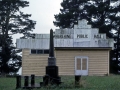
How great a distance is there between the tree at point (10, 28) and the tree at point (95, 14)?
19.2ft

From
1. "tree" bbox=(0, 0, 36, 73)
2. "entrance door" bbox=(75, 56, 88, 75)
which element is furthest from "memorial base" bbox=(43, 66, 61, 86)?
"tree" bbox=(0, 0, 36, 73)

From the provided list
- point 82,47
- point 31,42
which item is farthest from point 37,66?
point 82,47

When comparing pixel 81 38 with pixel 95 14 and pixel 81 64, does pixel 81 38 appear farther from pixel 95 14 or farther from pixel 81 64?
Result: pixel 95 14

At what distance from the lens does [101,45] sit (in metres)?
35.5

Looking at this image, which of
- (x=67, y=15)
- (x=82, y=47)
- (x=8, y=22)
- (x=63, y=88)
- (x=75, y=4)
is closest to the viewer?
(x=63, y=88)

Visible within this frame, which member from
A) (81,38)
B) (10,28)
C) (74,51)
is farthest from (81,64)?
(10,28)

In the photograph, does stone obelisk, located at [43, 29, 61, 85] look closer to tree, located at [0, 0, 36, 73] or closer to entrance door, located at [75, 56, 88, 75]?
entrance door, located at [75, 56, 88, 75]

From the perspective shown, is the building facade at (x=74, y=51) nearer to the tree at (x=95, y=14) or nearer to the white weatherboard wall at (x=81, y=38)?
the white weatherboard wall at (x=81, y=38)

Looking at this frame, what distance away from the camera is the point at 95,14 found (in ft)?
165

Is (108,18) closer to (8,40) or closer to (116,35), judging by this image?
(116,35)

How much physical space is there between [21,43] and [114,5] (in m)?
20.0

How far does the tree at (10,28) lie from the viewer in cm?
4666

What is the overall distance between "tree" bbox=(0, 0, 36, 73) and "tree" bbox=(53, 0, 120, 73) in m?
5.86

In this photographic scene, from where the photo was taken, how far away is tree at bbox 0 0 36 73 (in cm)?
4666
